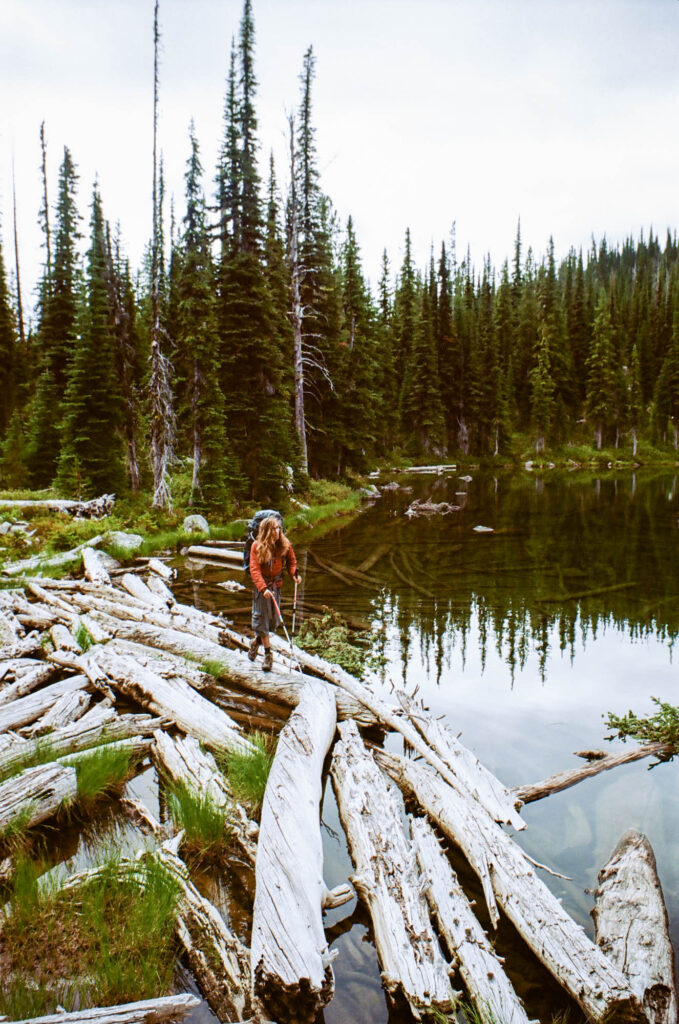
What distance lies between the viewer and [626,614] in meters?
12.7

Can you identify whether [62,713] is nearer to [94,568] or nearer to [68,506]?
[94,568]

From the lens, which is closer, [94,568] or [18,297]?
[94,568]

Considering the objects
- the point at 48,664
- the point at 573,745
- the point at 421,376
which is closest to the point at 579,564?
the point at 573,745

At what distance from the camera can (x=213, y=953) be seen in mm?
3834

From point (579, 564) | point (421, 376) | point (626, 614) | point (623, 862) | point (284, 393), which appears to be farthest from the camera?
point (421, 376)

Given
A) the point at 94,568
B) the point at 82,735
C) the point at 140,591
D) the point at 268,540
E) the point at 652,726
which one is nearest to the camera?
the point at 82,735

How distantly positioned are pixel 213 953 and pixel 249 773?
1832 millimetres

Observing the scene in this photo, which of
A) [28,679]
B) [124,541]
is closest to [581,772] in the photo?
[28,679]

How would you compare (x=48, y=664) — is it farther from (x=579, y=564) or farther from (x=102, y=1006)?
(x=579, y=564)

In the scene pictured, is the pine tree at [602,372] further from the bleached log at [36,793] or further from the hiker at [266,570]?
the bleached log at [36,793]

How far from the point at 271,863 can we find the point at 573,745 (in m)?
4.78

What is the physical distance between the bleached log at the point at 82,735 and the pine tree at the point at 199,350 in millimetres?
14776

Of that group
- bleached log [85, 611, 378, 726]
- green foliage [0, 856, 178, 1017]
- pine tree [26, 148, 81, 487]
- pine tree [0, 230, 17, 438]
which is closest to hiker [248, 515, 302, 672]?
bleached log [85, 611, 378, 726]

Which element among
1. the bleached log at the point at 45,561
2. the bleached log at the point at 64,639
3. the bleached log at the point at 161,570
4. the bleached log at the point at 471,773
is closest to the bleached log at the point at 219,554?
the bleached log at the point at 161,570
